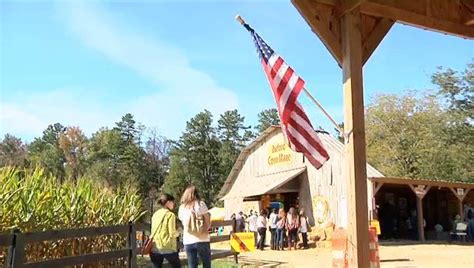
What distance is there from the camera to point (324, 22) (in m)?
5.71

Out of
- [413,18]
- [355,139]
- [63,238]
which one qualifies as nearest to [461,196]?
[413,18]

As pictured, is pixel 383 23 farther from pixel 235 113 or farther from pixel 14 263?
pixel 235 113

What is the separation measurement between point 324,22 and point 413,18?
3.84ft

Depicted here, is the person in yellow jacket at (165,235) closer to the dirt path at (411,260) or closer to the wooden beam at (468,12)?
the wooden beam at (468,12)

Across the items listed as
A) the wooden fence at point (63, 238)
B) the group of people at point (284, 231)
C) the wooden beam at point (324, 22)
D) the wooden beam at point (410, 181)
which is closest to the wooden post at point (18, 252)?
the wooden fence at point (63, 238)

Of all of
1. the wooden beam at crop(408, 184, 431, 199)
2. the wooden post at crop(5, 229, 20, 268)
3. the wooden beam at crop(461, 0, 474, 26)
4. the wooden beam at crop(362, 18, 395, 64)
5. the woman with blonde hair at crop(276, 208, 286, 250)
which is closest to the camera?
the wooden post at crop(5, 229, 20, 268)

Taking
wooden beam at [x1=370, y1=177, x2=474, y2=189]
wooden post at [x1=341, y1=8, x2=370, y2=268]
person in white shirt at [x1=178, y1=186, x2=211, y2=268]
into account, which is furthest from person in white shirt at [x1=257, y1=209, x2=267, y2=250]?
wooden post at [x1=341, y1=8, x2=370, y2=268]

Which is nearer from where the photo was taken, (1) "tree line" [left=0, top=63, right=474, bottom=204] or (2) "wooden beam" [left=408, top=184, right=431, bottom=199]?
(2) "wooden beam" [left=408, top=184, right=431, bottom=199]

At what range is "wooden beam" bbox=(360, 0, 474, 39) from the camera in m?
5.78

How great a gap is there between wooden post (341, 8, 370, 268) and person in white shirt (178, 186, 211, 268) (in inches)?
77.5

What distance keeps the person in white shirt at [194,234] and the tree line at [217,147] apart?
3.06 metres

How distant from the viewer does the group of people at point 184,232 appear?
6.59 metres

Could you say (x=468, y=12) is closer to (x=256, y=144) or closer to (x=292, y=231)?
(x=292, y=231)

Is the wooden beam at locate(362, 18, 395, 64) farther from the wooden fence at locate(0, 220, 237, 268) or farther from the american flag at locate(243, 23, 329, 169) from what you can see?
the wooden fence at locate(0, 220, 237, 268)
